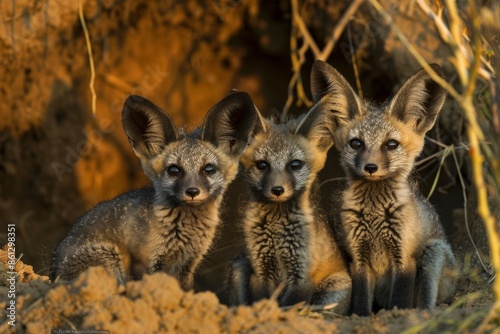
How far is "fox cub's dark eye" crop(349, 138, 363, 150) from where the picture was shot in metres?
5.80

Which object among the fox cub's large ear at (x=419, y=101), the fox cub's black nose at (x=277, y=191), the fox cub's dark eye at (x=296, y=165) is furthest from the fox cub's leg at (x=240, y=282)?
the fox cub's large ear at (x=419, y=101)

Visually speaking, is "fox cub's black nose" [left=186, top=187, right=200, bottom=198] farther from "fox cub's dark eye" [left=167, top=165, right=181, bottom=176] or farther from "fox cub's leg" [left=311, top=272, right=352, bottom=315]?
"fox cub's leg" [left=311, top=272, right=352, bottom=315]

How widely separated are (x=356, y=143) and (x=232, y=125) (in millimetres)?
963

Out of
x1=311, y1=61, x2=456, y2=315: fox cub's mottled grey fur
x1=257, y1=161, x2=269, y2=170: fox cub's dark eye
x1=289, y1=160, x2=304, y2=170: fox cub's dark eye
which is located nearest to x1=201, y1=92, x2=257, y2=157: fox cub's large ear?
x1=257, y1=161, x2=269, y2=170: fox cub's dark eye

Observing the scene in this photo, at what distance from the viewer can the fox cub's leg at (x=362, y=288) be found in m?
5.67

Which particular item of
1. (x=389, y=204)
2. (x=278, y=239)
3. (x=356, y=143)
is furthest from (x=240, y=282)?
(x=356, y=143)

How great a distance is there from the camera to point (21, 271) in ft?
18.2

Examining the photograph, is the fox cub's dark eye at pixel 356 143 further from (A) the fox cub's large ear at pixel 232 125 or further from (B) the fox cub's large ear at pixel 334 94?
(A) the fox cub's large ear at pixel 232 125

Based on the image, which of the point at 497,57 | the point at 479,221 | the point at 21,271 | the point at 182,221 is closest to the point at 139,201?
the point at 182,221

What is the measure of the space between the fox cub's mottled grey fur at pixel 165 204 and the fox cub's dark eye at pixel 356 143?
2.58ft

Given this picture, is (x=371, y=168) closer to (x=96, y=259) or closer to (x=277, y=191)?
(x=277, y=191)

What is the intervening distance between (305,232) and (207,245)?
0.76 m

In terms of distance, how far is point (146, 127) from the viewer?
5777mm

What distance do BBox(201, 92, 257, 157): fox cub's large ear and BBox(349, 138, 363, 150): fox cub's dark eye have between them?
773mm
